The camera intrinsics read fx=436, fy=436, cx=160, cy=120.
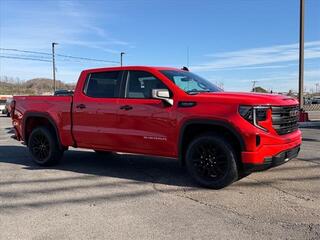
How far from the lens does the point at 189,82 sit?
7.29 metres

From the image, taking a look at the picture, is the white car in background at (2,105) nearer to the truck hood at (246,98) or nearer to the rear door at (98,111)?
the rear door at (98,111)

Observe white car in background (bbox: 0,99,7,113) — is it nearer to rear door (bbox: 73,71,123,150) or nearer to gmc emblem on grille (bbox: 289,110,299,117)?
rear door (bbox: 73,71,123,150)

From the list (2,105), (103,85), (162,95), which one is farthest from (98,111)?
(2,105)

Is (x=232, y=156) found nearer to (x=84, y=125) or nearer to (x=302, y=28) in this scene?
(x=84, y=125)

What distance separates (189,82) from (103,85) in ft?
5.28

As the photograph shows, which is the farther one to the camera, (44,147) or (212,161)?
(44,147)

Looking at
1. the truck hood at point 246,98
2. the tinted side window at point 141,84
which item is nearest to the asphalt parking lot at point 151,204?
the truck hood at point 246,98

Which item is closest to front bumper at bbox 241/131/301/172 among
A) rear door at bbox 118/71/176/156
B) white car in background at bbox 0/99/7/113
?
rear door at bbox 118/71/176/156

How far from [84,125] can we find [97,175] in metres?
0.95

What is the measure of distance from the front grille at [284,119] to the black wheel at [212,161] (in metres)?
0.75

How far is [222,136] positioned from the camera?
21.2ft

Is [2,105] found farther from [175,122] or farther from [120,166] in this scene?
[175,122]

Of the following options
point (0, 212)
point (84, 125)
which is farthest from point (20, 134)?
point (0, 212)

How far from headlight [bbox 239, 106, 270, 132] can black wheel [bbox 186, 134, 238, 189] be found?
51cm
